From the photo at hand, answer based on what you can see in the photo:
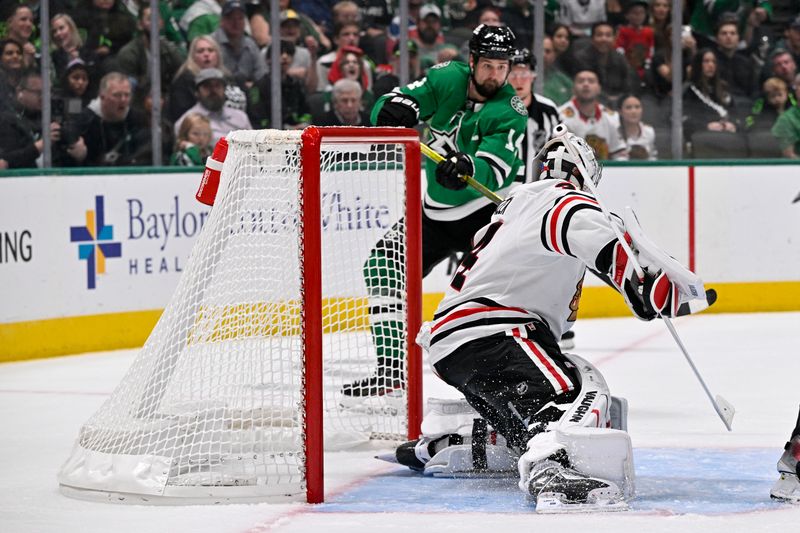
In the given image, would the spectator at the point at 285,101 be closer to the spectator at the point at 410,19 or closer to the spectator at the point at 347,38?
the spectator at the point at 347,38

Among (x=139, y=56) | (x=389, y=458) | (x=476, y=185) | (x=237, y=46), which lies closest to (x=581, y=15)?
(x=237, y=46)

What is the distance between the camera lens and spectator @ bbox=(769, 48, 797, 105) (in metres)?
8.06

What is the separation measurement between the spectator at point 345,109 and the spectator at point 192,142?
65cm

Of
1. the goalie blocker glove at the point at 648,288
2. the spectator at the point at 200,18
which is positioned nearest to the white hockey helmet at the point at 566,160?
the goalie blocker glove at the point at 648,288

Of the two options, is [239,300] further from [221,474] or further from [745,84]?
[745,84]

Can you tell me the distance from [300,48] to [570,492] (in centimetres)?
462

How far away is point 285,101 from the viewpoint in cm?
724

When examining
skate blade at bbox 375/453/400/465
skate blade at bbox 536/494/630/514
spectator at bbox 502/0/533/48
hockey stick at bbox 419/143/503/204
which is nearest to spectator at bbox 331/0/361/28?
spectator at bbox 502/0/533/48

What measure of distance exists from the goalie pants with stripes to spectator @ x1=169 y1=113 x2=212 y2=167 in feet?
12.1

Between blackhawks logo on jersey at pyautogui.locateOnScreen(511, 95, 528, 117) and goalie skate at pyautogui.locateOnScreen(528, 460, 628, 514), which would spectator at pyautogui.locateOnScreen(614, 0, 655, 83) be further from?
goalie skate at pyautogui.locateOnScreen(528, 460, 628, 514)

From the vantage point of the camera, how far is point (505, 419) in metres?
3.33

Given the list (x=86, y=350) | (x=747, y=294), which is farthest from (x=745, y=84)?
(x=86, y=350)

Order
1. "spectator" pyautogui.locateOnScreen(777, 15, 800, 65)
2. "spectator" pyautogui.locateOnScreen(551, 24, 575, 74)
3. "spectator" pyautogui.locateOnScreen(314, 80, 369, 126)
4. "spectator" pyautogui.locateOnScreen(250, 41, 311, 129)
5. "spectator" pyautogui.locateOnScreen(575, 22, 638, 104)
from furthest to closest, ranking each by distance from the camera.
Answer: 1. "spectator" pyautogui.locateOnScreen(777, 15, 800, 65)
2. "spectator" pyautogui.locateOnScreen(575, 22, 638, 104)
3. "spectator" pyautogui.locateOnScreen(551, 24, 575, 74)
4. "spectator" pyautogui.locateOnScreen(314, 80, 369, 126)
5. "spectator" pyautogui.locateOnScreen(250, 41, 311, 129)

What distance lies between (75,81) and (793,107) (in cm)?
397
